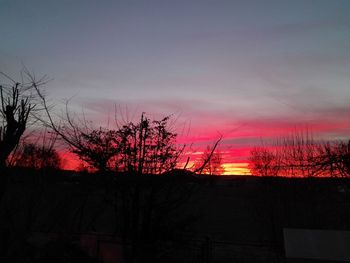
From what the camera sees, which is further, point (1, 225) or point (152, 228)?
point (1, 225)

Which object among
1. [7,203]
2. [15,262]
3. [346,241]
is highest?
[7,203]

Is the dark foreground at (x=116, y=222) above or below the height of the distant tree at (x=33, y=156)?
below

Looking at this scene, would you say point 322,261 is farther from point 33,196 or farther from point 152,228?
point 33,196

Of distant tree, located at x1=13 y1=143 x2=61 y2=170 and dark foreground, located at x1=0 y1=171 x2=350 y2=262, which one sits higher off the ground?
distant tree, located at x1=13 y1=143 x2=61 y2=170

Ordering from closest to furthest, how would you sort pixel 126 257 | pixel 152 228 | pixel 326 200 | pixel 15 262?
pixel 15 262
pixel 126 257
pixel 152 228
pixel 326 200

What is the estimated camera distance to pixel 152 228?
11.5 metres

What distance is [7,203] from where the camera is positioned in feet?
39.0

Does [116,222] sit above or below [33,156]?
below

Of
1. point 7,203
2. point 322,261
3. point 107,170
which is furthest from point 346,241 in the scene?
point 7,203

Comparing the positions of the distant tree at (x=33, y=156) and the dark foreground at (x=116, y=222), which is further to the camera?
the distant tree at (x=33, y=156)

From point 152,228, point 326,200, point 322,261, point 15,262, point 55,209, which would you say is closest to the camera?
point 322,261

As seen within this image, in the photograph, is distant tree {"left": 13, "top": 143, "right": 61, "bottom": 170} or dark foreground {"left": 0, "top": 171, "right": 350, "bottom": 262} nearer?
dark foreground {"left": 0, "top": 171, "right": 350, "bottom": 262}

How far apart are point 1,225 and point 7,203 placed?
4.70 feet

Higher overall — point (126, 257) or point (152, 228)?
point (152, 228)
